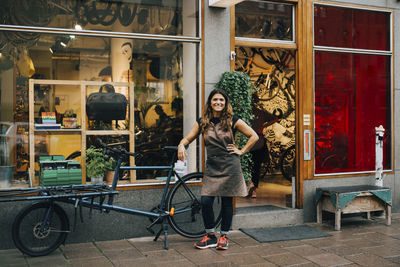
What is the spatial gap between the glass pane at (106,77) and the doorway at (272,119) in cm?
201

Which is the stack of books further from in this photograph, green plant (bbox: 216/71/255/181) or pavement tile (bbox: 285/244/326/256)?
pavement tile (bbox: 285/244/326/256)

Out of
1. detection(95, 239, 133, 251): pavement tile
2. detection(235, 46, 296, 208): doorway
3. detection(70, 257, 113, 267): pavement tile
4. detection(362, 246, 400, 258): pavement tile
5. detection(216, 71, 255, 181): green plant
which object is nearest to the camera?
detection(70, 257, 113, 267): pavement tile

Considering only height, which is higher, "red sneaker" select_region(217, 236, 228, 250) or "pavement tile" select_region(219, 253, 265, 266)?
"red sneaker" select_region(217, 236, 228, 250)

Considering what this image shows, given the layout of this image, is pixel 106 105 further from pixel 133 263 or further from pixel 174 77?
pixel 133 263

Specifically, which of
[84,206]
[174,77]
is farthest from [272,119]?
[84,206]

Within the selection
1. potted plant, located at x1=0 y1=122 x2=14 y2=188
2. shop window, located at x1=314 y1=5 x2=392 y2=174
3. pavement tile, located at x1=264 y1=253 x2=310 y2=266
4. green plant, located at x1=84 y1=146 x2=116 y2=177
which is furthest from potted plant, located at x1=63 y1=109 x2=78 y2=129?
shop window, located at x1=314 y1=5 x2=392 y2=174

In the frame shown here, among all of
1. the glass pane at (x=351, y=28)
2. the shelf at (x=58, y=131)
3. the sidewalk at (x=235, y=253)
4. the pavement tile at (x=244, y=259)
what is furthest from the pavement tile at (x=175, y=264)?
the glass pane at (x=351, y=28)

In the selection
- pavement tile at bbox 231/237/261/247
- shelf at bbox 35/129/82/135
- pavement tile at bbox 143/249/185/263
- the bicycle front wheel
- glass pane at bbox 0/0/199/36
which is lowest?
pavement tile at bbox 231/237/261/247

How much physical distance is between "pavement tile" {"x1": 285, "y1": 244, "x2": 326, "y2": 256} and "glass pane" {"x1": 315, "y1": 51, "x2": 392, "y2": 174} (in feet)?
6.37

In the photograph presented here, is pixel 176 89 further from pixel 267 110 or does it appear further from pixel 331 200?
pixel 267 110

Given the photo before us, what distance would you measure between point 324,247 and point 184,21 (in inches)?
145

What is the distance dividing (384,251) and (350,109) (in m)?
2.91

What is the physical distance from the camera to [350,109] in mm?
8062

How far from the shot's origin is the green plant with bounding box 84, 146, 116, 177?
20.9 feet
